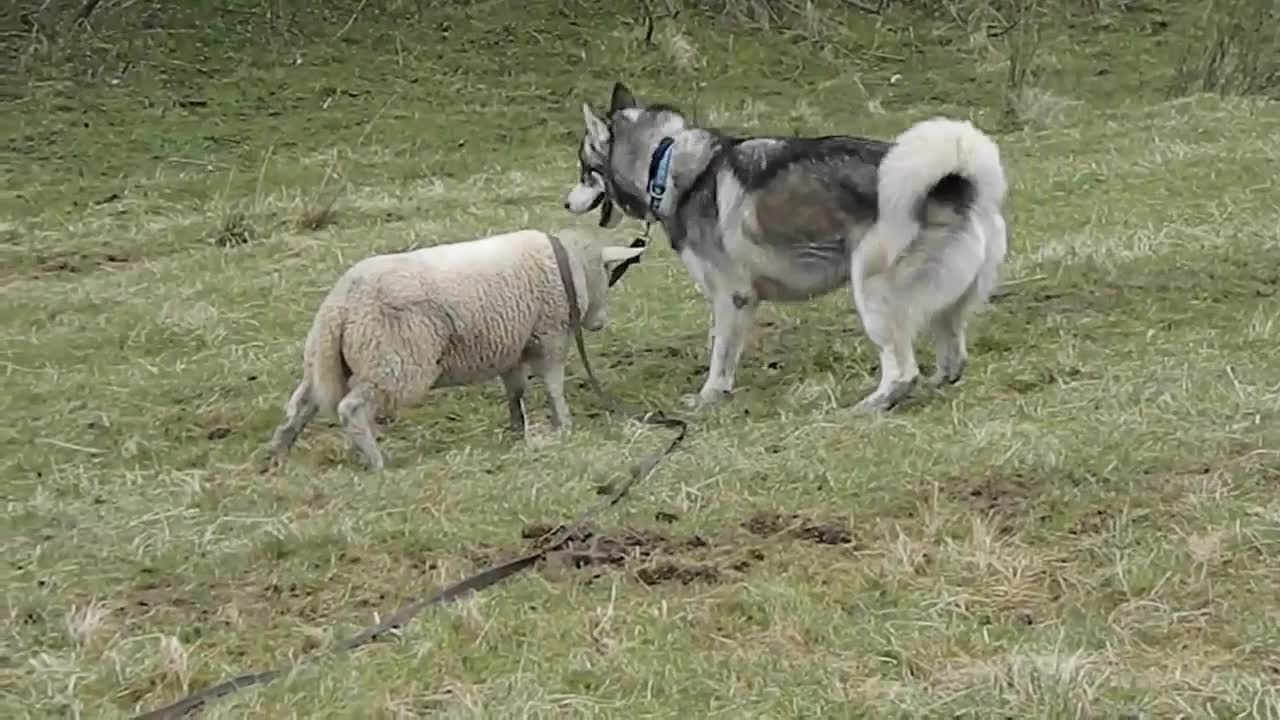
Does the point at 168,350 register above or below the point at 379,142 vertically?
above

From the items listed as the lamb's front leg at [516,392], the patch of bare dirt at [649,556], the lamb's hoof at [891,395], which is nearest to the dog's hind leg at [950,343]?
the lamb's hoof at [891,395]

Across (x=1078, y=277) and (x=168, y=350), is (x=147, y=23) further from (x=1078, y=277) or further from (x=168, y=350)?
(x=1078, y=277)

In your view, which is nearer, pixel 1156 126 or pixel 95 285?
pixel 95 285

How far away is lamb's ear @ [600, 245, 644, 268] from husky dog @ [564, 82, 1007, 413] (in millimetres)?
278

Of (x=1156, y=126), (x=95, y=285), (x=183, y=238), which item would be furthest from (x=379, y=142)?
(x=1156, y=126)

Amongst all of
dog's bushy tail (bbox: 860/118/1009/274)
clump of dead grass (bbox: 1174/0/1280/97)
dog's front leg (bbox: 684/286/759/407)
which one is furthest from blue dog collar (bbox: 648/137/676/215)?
clump of dead grass (bbox: 1174/0/1280/97)

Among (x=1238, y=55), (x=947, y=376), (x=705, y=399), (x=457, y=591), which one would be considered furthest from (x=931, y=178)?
(x=1238, y=55)

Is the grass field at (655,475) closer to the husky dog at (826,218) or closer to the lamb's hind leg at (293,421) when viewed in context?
the lamb's hind leg at (293,421)

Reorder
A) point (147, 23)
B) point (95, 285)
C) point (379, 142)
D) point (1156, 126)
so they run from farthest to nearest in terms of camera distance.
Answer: point (147, 23) → point (379, 142) → point (1156, 126) → point (95, 285)

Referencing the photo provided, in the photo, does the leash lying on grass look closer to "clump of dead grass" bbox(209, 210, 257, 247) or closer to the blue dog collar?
the blue dog collar

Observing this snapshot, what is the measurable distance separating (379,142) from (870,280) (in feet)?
30.8

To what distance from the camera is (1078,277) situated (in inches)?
362

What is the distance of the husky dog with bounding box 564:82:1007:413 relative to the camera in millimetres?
7258

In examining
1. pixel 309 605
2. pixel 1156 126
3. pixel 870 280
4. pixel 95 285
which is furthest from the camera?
pixel 1156 126
